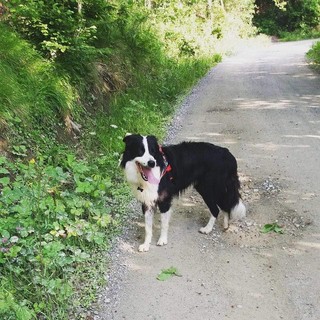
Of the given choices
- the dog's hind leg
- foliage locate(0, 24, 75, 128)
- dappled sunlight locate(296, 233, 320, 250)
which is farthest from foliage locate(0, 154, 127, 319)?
dappled sunlight locate(296, 233, 320, 250)

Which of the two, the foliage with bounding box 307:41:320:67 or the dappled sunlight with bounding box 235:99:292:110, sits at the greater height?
the foliage with bounding box 307:41:320:67

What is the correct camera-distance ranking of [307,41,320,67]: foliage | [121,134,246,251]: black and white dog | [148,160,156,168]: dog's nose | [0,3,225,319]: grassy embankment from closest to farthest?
[0,3,225,319]: grassy embankment → [148,160,156,168]: dog's nose → [121,134,246,251]: black and white dog → [307,41,320,67]: foliage

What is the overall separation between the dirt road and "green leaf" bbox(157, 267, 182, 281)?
0.05 m

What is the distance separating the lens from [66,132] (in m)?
6.06

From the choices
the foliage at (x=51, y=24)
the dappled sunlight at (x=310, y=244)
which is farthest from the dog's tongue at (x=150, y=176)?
the foliage at (x=51, y=24)

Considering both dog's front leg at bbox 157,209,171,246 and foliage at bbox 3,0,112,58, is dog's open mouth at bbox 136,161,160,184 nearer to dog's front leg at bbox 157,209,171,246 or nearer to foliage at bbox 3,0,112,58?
dog's front leg at bbox 157,209,171,246

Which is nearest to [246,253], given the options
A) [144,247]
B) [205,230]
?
[205,230]

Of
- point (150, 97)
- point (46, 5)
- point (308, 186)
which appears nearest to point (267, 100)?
point (150, 97)

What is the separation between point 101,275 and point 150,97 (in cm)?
620

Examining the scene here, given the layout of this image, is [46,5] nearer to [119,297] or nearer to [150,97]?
[150,97]

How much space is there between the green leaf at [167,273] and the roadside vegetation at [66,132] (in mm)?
589

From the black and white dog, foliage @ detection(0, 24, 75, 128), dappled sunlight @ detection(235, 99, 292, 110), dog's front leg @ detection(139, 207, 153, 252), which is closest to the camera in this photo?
the black and white dog

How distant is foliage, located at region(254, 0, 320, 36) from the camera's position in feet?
114

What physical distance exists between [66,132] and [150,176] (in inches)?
91.1
